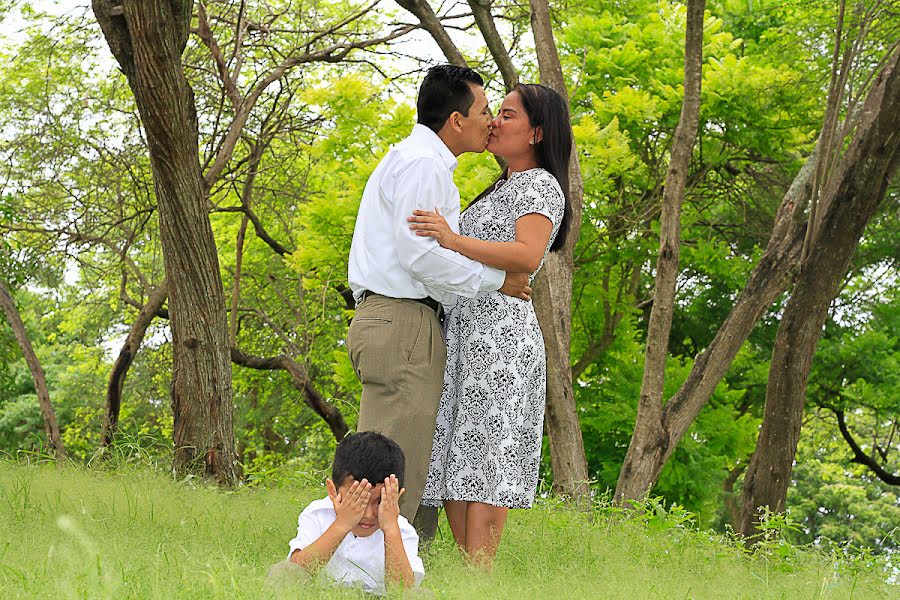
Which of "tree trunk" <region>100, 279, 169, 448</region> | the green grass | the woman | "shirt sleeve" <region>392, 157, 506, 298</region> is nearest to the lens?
the green grass

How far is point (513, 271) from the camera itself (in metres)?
3.64

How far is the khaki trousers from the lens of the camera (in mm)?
3432

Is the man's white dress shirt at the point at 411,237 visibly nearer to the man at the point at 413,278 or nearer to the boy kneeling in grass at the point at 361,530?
the man at the point at 413,278

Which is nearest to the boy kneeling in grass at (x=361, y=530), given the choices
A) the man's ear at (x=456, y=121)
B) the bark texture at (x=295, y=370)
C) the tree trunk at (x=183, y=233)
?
the man's ear at (x=456, y=121)

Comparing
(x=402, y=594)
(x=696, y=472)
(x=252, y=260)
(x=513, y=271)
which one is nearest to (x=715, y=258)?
(x=696, y=472)

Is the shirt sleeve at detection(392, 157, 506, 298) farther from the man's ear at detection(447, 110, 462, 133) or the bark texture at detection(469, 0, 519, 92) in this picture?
the bark texture at detection(469, 0, 519, 92)

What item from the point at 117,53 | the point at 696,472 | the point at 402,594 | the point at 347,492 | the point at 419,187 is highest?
the point at 117,53

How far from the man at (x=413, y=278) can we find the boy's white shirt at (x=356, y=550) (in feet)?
1.23

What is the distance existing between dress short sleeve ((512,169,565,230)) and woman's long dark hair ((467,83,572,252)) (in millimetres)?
64

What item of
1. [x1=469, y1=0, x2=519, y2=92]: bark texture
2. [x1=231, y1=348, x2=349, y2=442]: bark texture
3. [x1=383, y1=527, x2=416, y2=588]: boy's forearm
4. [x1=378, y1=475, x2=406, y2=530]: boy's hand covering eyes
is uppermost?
[x1=469, y1=0, x2=519, y2=92]: bark texture

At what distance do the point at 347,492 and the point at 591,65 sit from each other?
40.9ft

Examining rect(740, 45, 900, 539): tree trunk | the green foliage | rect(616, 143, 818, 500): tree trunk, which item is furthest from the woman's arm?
the green foliage

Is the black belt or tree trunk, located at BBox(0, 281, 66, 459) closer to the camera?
the black belt

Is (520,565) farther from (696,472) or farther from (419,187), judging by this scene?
(696,472)
